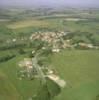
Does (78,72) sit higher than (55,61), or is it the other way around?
(78,72)

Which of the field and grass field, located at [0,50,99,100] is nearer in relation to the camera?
grass field, located at [0,50,99,100]

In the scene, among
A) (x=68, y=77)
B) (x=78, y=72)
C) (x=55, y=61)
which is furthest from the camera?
(x=55, y=61)

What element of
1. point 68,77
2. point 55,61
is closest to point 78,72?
point 68,77

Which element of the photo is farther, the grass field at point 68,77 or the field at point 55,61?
the field at point 55,61

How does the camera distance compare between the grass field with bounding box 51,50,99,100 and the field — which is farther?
the field

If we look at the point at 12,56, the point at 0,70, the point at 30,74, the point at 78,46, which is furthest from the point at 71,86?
the point at 78,46

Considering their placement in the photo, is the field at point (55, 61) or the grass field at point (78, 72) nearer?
the grass field at point (78, 72)

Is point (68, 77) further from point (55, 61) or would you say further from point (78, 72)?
point (55, 61)

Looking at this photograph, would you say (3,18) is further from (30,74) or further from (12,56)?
(30,74)
